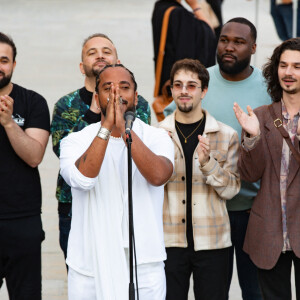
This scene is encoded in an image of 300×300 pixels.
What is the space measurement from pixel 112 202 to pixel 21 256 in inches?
38.4

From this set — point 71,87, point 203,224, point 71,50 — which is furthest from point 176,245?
point 71,50

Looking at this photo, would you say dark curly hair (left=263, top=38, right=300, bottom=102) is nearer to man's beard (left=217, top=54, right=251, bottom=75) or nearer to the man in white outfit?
man's beard (left=217, top=54, right=251, bottom=75)

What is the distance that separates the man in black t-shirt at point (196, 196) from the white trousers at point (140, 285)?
694mm

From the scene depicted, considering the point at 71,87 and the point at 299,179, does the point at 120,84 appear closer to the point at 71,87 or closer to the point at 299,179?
the point at 299,179

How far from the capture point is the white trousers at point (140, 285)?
13.0ft

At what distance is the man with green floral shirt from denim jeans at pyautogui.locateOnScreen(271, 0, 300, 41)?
8506 millimetres

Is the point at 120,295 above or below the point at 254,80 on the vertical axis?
below

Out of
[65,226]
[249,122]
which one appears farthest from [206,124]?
[65,226]

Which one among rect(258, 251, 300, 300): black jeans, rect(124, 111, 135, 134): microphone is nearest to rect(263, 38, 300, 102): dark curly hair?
rect(258, 251, 300, 300): black jeans

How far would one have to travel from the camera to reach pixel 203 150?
4504 mm

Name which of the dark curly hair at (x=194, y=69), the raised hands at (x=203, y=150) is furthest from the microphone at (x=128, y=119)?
the dark curly hair at (x=194, y=69)

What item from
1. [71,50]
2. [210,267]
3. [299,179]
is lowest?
[210,267]

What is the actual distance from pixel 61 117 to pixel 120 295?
1.36m

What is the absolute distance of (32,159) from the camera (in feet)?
15.1
